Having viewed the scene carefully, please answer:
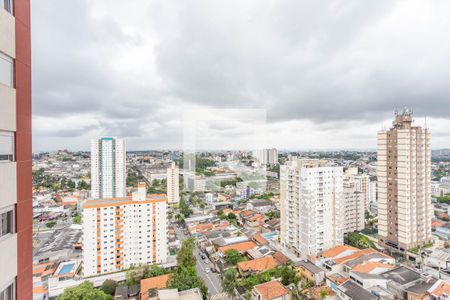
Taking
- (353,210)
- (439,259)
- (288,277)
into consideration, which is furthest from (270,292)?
(353,210)

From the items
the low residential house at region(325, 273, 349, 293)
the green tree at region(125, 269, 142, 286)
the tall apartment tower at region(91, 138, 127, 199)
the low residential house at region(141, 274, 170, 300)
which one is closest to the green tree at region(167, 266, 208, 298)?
the low residential house at region(141, 274, 170, 300)

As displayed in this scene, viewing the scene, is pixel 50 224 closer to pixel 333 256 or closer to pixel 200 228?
pixel 200 228

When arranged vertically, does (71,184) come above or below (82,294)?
above

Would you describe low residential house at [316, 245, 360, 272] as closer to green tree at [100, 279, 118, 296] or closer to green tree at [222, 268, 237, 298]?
green tree at [222, 268, 237, 298]

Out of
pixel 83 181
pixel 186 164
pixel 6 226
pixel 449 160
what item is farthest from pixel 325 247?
pixel 83 181

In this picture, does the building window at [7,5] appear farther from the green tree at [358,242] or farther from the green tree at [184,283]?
the green tree at [358,242]

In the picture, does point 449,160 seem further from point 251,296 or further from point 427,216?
point 251,296
